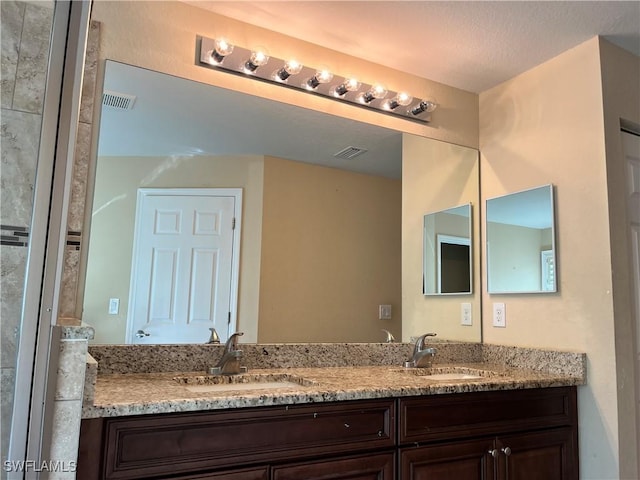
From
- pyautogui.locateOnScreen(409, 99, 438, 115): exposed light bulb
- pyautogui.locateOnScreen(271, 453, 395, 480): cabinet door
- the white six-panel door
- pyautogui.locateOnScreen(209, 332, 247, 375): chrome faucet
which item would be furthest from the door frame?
the white six-panel door

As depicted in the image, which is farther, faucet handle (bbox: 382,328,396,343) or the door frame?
faucet handle (bbox: 382,328,396,343)

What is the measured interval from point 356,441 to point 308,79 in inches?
58.6

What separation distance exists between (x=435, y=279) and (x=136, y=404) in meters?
1.63

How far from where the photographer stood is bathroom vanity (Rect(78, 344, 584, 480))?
1.22 meters

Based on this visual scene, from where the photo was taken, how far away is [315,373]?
73.1 inches

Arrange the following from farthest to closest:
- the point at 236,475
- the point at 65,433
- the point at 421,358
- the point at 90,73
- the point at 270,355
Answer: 1. the point at 421,358
2. the point at 270,355
3. the point at 90,73
4. the point at 236,475
5. the point at 65,433

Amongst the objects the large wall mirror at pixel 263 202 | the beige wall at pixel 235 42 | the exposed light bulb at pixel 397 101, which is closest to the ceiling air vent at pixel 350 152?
the large wall mirror at pixel 263 202

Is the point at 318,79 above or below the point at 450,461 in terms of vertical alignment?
above

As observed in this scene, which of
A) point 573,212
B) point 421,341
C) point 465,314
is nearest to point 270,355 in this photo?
point 421,341

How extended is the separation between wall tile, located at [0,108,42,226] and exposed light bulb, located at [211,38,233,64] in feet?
2.39

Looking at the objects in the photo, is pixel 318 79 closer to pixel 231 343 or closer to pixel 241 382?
pixel 231 343

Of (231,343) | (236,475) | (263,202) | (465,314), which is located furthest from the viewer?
(465,314)

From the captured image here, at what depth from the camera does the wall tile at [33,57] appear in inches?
57.9

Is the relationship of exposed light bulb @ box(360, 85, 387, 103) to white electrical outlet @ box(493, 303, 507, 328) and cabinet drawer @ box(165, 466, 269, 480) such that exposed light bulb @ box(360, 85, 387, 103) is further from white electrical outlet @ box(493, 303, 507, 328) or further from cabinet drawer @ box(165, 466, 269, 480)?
cabinet drawer @ box(165, 466, 269, 480)
